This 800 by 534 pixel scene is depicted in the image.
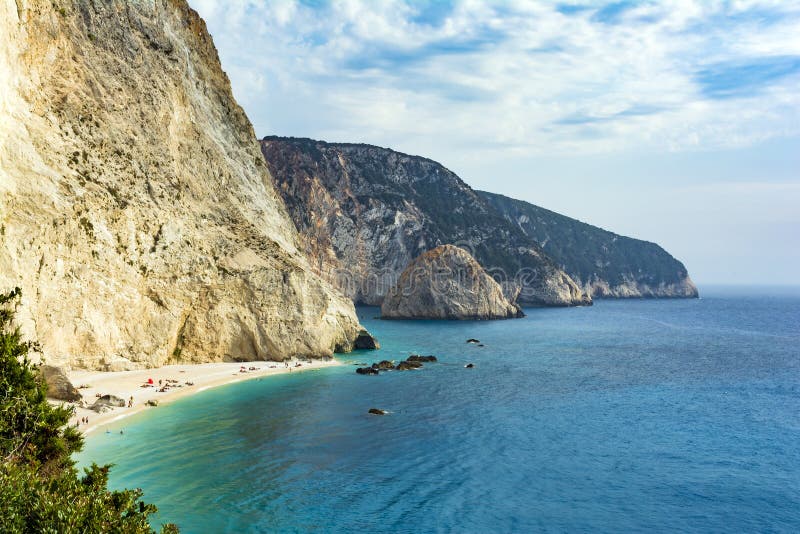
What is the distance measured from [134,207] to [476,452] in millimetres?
40485

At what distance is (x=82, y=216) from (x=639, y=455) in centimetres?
4797

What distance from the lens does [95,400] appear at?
44.0m

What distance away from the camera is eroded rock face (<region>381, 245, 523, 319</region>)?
14288 cm

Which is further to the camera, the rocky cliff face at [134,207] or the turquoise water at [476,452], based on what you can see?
the rocky cliff face at [134,207]

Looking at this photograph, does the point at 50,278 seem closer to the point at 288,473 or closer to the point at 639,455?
the point at 288,473

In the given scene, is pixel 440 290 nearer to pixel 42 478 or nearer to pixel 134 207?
pixel 134 207

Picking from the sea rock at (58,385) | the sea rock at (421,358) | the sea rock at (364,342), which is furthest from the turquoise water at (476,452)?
the sea rock at (364,342)

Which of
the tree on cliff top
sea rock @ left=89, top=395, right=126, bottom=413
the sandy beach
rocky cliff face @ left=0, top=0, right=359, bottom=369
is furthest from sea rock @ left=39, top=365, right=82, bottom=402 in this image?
the tree on cliff top

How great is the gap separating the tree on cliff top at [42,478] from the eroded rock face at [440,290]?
118 m

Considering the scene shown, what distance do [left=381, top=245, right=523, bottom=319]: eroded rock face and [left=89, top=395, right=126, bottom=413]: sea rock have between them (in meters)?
103

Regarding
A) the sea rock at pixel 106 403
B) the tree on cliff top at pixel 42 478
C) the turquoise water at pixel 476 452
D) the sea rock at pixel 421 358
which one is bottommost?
the turquoise water at pixel 476 452

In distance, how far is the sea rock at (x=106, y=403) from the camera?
1655 inches

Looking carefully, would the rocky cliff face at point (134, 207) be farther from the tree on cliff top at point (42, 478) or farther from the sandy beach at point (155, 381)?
the tree on cliff top at point (42, 478)

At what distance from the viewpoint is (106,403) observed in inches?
1697
